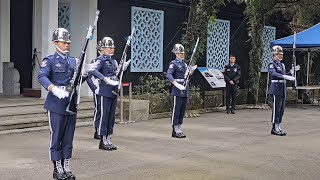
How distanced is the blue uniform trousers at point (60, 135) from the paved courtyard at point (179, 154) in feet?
1.69

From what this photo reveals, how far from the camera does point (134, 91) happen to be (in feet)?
48.8

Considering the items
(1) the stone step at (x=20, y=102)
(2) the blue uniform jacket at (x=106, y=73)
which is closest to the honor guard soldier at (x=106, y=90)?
(2) the blue uniform jacket at (x=106, y=73)

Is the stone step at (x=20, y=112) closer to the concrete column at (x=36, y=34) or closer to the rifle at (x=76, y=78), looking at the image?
the concrete column at (x=36, y=34)

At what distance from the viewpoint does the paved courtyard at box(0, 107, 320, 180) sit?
743 cm

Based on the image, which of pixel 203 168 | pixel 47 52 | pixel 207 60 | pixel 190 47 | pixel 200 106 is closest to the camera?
pixel 203 168

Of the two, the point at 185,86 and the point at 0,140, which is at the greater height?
the point at 185,86

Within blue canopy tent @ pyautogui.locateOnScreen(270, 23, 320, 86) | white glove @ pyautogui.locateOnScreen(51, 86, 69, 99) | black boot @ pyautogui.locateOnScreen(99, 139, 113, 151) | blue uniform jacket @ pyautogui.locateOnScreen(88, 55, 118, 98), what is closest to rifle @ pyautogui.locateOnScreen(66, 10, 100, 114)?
white glove @ pyautogui.locateOnScreen(51, 86, 69, 99)

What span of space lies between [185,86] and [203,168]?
3051mm

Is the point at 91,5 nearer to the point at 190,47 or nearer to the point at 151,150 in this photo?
the point at 190,47

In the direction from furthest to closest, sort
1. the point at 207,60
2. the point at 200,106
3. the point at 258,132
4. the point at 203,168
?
1. the point at 207,60
2. the point at 200,106
3. the point at 258,132
4. the point at 203,168

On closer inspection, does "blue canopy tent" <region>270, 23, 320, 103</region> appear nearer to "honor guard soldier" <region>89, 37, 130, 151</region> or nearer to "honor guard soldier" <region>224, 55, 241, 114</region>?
"honor guard soldier" <region>224, 55, 241, 114</region>

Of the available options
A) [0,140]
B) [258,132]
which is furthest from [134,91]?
[0,140]

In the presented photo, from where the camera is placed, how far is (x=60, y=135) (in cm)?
673

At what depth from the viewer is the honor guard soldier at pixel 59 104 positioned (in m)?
6.69
